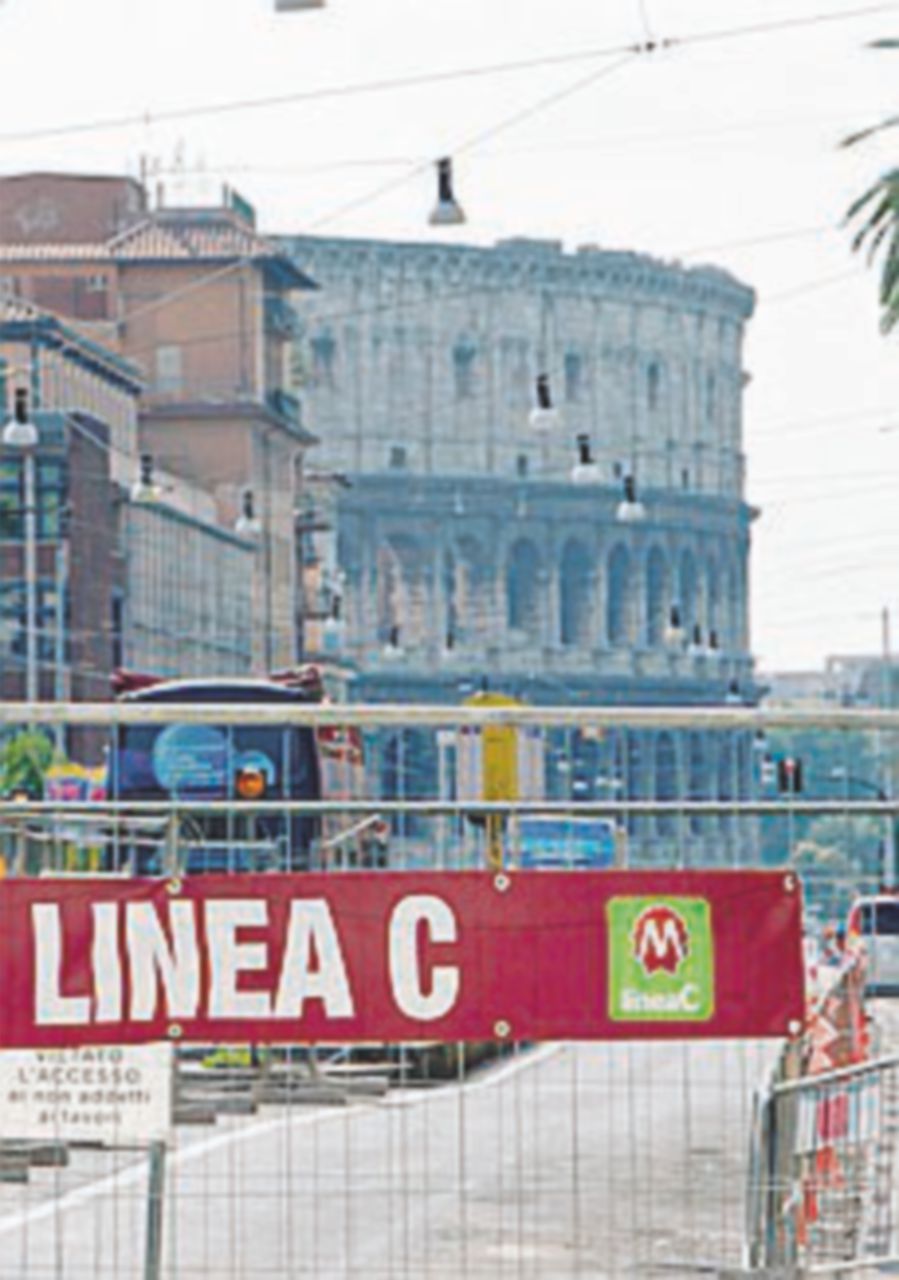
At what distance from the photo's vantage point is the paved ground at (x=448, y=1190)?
1706cm

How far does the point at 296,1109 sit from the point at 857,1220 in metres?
3.68

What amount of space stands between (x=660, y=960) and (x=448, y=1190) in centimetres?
789

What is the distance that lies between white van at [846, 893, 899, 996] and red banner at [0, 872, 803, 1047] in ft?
4.50

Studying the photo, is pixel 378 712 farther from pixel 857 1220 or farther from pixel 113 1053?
pixel 857 1220

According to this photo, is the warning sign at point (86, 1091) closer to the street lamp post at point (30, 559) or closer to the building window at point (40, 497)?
the street lamp post at point (30, 559)

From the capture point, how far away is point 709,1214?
19.2m

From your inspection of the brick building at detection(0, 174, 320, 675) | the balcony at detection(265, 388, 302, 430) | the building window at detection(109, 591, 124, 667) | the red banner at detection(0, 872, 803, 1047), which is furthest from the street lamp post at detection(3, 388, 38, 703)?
the red banner at detection(0, 872, 803, 1047)

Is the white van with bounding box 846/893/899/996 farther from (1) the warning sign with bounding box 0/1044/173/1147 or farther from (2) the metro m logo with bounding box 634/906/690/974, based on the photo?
(1) the warning sign with bounding box 0/1044/173/1147

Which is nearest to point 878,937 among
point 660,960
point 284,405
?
point 660,960

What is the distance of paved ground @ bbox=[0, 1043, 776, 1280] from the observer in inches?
672

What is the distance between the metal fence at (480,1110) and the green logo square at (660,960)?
0.32 m

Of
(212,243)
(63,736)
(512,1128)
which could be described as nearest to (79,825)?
(512,1128)

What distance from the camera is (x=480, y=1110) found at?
23000 millimetres

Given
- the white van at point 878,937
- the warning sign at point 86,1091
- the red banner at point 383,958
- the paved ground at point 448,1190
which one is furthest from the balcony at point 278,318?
the red banner at point 383,958
